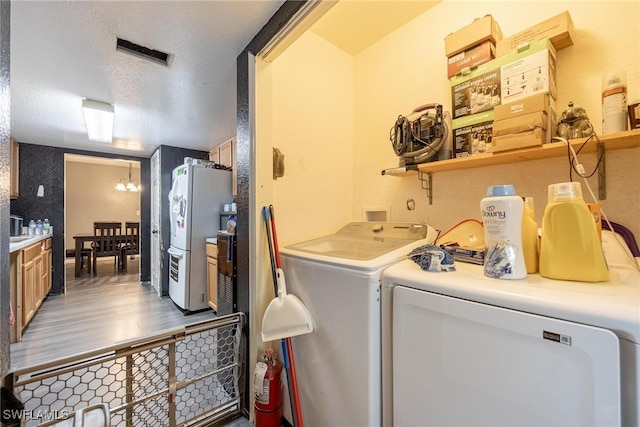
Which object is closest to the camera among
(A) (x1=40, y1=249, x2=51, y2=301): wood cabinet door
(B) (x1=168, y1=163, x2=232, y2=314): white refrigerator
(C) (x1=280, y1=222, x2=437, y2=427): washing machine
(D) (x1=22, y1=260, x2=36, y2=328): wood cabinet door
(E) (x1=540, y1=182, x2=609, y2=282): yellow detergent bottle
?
(E) (x1=540, y1=182, x2=609, y2=282): yellow detergent bottle

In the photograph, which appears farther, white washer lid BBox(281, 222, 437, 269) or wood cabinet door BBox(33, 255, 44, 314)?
wood cabinet door BBox(33, 255, 44, 314)

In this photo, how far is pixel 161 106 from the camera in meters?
2.34

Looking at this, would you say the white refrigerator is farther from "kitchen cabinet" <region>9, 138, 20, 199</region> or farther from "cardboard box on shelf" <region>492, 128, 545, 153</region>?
"cardboard box on shelf" <region>492, 128, 545, 153</region>

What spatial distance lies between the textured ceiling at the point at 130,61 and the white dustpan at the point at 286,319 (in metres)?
1.38

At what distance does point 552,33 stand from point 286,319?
162 centimetres

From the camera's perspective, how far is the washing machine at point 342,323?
3.09 ft

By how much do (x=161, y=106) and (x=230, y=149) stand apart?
1.06 m

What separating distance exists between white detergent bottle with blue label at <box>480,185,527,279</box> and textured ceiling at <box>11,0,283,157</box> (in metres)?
1.25

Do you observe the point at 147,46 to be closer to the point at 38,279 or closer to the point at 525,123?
the point at 525,123

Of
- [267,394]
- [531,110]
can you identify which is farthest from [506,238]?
[267,394]

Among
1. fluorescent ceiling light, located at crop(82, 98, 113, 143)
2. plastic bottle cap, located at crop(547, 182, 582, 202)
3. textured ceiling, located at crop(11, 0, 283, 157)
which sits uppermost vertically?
textured ceiling, located at crop(11, 0, 283, 157)

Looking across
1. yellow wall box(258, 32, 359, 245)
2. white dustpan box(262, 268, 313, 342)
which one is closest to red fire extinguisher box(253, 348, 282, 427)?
white dustpan box(262, 268, 313, 342)

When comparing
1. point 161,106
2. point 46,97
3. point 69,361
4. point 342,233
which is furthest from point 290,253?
point 46,97

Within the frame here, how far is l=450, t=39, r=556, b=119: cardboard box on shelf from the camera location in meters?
1.01
